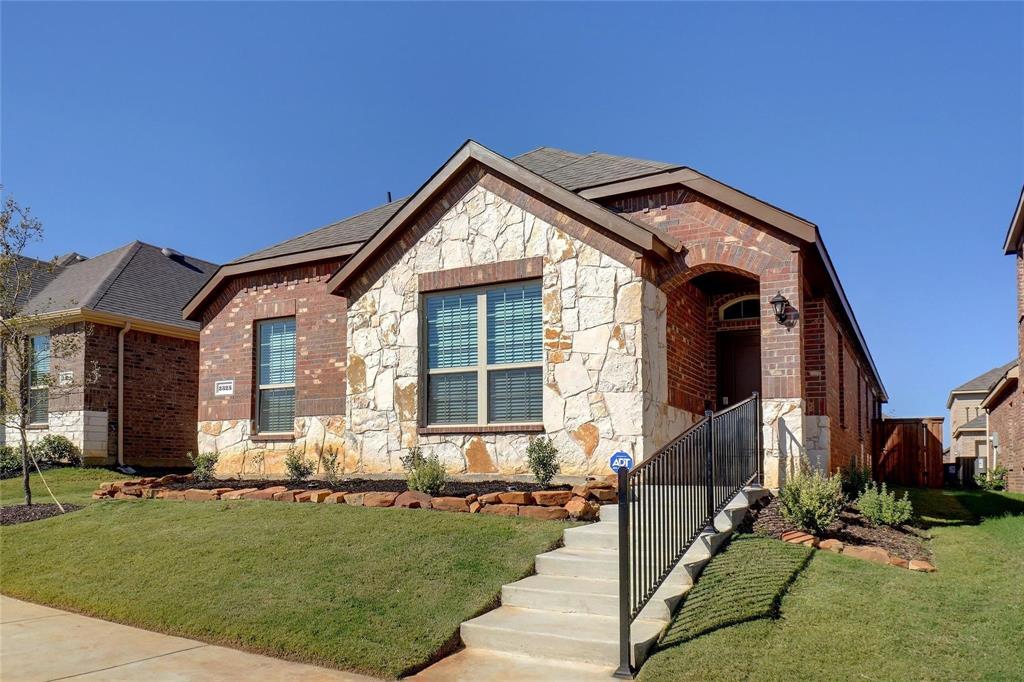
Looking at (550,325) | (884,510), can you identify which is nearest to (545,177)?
(550,325)

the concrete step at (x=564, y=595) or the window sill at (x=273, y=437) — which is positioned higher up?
the window sill at (x=273, y=437)

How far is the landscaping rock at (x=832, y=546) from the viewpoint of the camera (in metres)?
7.84

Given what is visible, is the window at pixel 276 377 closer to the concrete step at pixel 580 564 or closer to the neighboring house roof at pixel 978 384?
the concrete step at pixel 580 564

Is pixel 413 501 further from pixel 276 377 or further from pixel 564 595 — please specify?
pixel 276 377

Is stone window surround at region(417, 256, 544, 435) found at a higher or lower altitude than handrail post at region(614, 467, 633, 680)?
higher

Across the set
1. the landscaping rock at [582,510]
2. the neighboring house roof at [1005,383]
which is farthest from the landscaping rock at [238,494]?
the neighboring house roof at [1005,383]

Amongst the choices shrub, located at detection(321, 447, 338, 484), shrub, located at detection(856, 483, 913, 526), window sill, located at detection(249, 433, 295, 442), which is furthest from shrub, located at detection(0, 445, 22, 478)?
shrub, located at detection(856, 483, 913, 526)

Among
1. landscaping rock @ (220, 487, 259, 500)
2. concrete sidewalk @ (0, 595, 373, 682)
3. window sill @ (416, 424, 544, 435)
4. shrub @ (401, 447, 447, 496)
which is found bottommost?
concrete sidewalk @ (0, 595, 373, 682)

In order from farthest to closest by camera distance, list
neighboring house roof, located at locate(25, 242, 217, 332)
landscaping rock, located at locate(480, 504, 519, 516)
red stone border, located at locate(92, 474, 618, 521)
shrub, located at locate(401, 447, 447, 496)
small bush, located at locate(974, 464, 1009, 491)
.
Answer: small bush, located at locate(974, 464, 1009, 491) < neighboring house roof, located at locate(25, 242, 217, 332) < shrub, located at locate(401, 447, 447, 496) < landscaping rock, located at locate(480, 504, 519, 516) < red stone border, located at locate(92, 474, 618, 521)

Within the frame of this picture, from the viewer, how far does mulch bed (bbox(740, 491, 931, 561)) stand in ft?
26.7

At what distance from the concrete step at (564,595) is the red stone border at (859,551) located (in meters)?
2.05

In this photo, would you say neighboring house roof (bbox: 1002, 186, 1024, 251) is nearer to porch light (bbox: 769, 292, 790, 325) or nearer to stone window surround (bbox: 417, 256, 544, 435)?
porch light (bbox: 769, 292, 790, 325)

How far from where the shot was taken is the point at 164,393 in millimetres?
19672

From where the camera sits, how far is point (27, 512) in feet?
39.3
